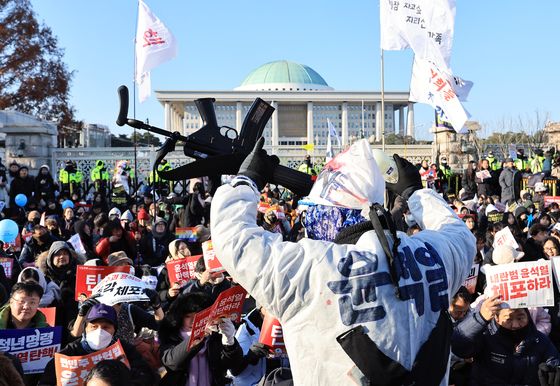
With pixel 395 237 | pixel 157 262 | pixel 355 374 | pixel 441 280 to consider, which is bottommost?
pixel 157 262

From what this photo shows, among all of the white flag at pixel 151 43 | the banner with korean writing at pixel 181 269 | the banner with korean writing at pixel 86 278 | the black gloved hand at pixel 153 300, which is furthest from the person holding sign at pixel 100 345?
the white flag at pixel 151 43

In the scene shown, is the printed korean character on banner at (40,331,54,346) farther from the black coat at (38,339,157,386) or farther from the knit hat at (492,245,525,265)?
the knit hat at (492,245,525,265)

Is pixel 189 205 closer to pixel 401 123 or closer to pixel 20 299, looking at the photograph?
pixel 20 299

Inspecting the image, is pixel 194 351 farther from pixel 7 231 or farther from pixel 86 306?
pixel 7 231

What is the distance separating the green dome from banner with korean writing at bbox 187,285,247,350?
86064 mm

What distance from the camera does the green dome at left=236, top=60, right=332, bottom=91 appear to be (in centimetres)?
9000

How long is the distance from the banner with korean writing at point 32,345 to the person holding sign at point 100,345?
11.5 inches

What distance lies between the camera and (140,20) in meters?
12.8

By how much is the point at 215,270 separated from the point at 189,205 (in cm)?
641

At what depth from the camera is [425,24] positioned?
973cm

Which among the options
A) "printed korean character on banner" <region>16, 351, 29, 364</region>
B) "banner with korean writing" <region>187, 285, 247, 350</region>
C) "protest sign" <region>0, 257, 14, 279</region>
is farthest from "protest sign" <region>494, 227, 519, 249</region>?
"protest sign" <region>0, 257, 14, 279</region>

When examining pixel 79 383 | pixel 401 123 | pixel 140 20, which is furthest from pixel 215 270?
pixel 401 123

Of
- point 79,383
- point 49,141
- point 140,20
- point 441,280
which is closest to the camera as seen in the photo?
point 441,280

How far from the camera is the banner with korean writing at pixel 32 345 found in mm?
3908
